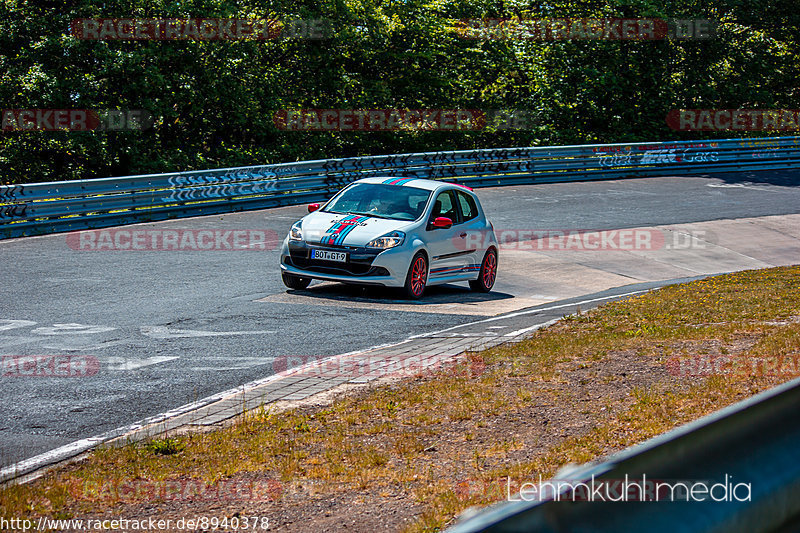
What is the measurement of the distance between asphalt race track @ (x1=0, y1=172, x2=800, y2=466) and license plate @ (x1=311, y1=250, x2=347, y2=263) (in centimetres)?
55

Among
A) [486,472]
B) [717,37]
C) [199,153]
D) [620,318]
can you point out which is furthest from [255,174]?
[717,37]

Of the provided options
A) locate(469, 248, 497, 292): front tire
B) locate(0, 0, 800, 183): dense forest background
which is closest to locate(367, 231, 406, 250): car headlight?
locate(469, 248, 497, 292): front tire

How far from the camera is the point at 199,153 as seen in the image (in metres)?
28.1

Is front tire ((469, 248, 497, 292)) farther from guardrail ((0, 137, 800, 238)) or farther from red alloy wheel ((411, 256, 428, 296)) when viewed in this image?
guardrail ((0, 137, 800, 238))

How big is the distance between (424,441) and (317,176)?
1899 cm

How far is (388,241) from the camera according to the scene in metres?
12.2

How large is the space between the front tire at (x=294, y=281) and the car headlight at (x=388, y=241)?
1132 mm

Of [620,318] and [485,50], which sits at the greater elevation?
[485,50]

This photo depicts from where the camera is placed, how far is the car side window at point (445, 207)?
13275mm

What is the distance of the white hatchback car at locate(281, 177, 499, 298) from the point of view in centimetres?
1218

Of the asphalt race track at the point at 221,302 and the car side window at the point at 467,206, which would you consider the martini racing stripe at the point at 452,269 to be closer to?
the asphalt race track at the point at 221,302

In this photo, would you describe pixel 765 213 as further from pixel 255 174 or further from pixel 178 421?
pixel 178 421

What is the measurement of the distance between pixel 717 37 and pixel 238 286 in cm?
3246

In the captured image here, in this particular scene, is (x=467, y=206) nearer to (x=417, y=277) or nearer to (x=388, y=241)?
(x=417, y=277)
